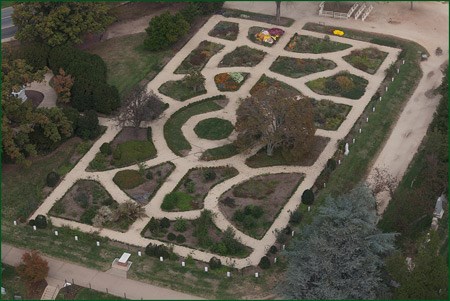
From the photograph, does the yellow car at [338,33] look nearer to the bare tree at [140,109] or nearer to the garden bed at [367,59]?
the garden bed at [367,59]

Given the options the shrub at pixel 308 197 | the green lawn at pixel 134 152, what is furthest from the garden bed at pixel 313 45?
the shrub at pixel 308 197

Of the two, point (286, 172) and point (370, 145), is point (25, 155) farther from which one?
point (370, 145)

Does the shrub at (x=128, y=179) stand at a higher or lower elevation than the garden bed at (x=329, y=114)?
higher

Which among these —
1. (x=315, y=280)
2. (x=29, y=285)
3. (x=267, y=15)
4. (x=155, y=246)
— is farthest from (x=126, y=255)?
(x=267, y=15)

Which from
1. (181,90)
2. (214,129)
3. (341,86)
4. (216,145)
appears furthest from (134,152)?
(341,86)

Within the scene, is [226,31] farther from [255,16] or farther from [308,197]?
[308,197]

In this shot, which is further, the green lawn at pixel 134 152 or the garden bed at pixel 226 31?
the garden bed at pixel 226 31

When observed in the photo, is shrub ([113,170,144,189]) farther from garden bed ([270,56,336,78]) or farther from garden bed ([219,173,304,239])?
garden bed ([270,56,336,78])
